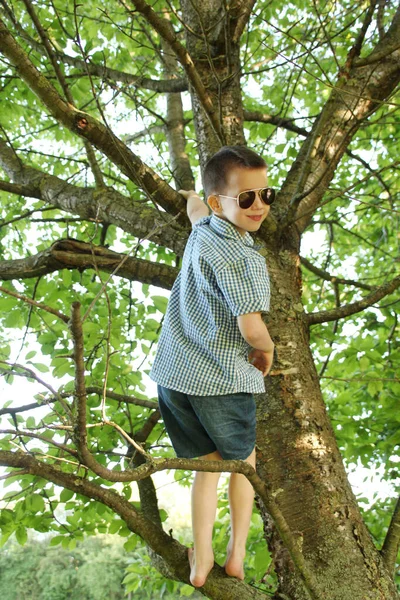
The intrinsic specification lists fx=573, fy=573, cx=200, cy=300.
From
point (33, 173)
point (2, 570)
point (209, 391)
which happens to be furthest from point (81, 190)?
point (2, 570)

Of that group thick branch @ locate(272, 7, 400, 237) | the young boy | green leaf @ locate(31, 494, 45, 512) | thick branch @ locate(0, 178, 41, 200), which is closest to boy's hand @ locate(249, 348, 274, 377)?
the young boy

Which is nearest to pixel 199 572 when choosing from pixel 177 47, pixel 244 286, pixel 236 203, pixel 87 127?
pixel 244 286

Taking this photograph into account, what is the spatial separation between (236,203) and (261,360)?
534 mm

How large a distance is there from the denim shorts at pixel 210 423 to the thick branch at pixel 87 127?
782 mm

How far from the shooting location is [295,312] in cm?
237

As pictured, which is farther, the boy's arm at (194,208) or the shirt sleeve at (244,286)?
the boy's arm at (194,208)

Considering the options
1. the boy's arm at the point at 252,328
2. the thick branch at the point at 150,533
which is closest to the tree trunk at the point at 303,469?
the thick branch at the point at 150,533

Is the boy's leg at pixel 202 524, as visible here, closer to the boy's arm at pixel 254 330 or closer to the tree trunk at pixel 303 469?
the tree trunk at pixel 303 469

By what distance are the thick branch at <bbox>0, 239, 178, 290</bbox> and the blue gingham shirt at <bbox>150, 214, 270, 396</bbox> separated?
661mm

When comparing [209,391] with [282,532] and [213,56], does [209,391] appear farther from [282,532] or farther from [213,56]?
[213,56]

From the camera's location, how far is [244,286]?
5.70ft

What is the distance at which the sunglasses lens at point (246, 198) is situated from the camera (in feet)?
6.23

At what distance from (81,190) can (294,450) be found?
5.70ft

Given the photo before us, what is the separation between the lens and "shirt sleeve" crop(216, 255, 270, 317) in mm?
1713
